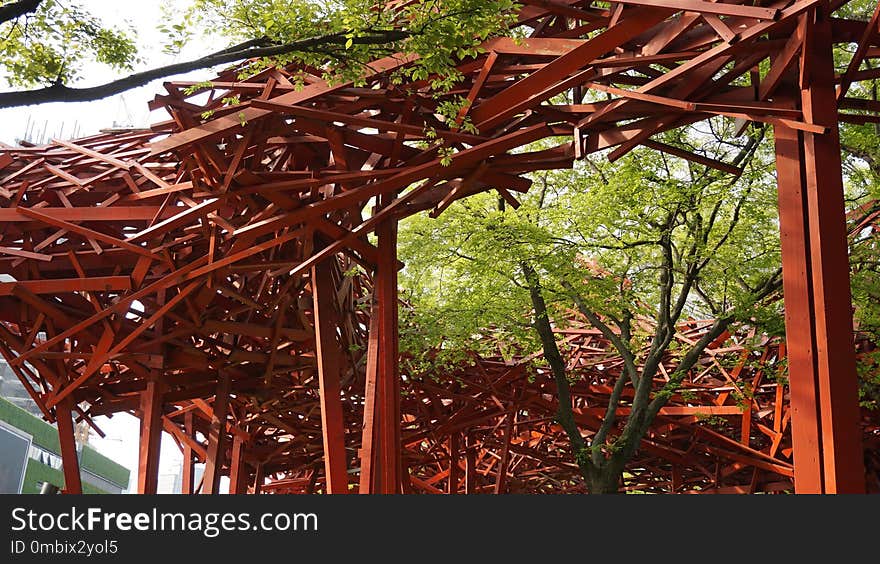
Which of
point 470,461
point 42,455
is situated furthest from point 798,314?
point 42,455

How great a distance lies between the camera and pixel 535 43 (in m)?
8.77

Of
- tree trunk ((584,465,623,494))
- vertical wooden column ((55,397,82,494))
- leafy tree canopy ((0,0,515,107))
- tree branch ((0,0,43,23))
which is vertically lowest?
tree trunk ((584,465,623,494))

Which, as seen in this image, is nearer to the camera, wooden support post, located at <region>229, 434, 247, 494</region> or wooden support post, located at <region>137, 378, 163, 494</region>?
wooden support post, located at <region>137, 378, 163, 494</region>

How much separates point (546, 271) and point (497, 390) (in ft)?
22.6

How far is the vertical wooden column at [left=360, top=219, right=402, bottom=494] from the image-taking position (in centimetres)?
1090

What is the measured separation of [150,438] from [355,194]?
22.2ft

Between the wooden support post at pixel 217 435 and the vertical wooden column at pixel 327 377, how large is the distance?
5390 mm

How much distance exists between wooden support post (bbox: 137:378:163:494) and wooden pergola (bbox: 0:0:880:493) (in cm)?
4

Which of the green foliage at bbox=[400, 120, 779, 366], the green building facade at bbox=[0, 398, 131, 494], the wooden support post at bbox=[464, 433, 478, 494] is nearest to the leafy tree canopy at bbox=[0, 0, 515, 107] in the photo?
the green foliage at bbox=[400, 120, 779, 366]

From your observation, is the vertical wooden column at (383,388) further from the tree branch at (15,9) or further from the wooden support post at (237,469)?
the wooden support post at (237,469)

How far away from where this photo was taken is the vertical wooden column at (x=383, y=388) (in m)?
10.9

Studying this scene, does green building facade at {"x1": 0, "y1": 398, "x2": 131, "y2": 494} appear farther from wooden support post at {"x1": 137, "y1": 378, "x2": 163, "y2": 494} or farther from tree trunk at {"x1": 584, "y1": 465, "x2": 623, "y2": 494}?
tree trunk at {"x1": 584, "y1": 465, "x2": 623, "y2": 494}

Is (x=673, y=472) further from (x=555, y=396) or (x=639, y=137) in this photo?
(x=639, y=137)

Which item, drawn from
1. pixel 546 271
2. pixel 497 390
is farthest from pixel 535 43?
pixel 497 390
